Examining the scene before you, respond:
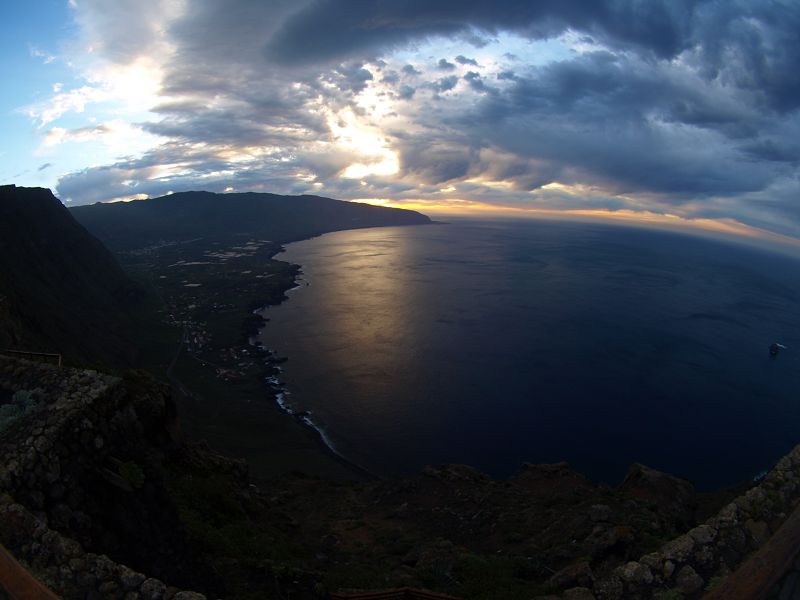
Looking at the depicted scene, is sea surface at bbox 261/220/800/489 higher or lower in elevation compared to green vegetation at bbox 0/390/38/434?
lower

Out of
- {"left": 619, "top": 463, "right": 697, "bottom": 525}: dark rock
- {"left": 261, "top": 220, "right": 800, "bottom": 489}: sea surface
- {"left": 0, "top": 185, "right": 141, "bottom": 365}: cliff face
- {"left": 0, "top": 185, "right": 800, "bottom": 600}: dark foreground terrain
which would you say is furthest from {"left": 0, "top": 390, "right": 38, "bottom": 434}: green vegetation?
{"left": 261, "top": 220, "right": 800, "bottom": 489}: sea surface

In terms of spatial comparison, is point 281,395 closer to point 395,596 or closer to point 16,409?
point 16,409

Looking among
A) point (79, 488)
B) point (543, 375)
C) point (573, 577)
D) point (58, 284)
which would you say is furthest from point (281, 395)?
point (79, 488)

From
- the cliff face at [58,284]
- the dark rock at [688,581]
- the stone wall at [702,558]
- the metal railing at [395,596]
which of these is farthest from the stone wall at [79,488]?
the cliff face at [58,284]

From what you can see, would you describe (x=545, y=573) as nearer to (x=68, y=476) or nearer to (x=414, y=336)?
(x=68, y=476)

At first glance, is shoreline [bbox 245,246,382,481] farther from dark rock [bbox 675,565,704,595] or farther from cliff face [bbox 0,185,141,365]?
dark rock [bbox 675,565,704,595]

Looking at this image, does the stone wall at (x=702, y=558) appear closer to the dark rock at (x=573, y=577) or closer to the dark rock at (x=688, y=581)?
the dark rock at (x=688, y=581)

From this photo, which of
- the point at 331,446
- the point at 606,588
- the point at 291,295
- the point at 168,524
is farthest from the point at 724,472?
the point at 291,295
